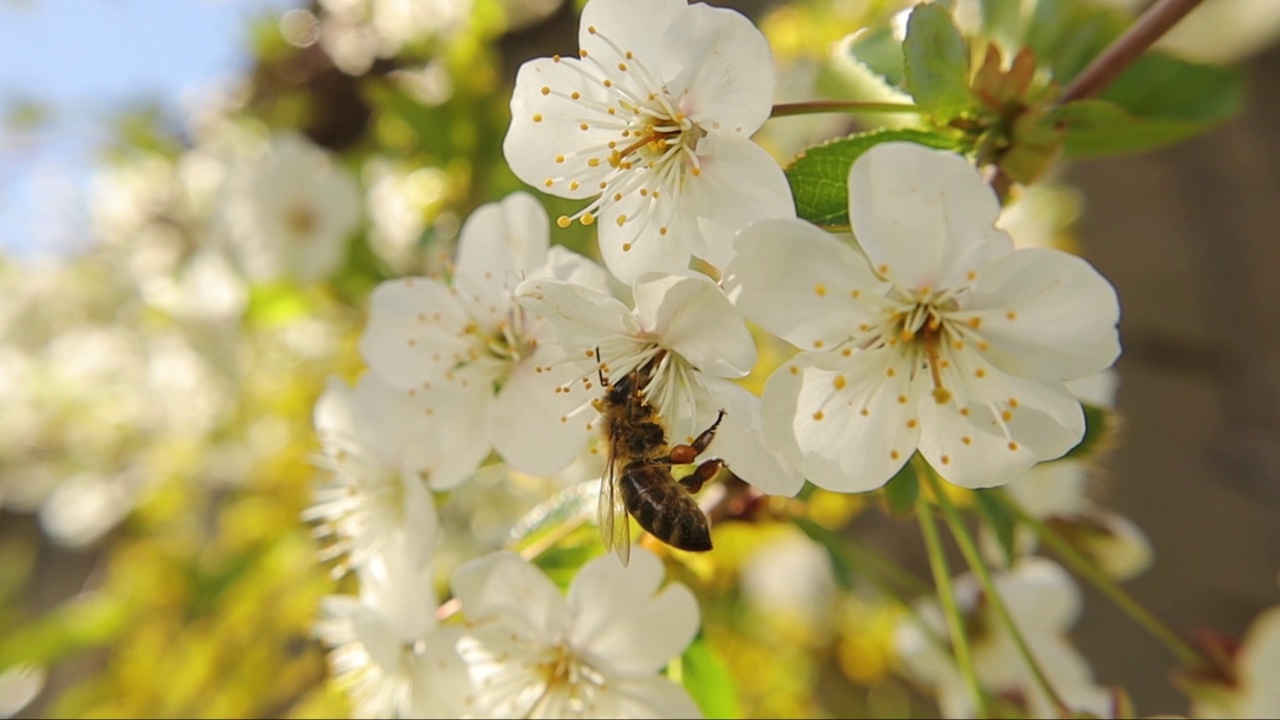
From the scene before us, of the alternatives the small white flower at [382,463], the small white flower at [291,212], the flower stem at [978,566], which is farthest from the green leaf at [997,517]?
the small white flower at [291,212]

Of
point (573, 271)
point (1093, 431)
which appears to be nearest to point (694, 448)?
point (573, 271)

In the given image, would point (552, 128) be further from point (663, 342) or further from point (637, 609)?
point (637, 609)

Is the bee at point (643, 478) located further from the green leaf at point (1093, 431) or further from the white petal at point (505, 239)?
the green leaf at point (1093, 431)

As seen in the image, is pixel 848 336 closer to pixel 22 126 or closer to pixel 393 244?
pixel 393 244

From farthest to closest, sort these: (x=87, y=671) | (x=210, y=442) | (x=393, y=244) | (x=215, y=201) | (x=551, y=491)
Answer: (x=87, y=671), (x=210, y=442), (x=215, y=201), (x=393, y=244), (x=551, y=491)

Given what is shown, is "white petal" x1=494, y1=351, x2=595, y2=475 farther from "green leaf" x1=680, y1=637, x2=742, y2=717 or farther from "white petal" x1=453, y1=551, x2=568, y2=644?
"green leaf" x1=680, y1=637, x2=742, y2=717

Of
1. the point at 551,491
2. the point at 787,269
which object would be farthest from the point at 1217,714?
the point at 551,491

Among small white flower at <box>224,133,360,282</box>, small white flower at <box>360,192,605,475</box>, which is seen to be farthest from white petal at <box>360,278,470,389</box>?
small white flower at <box>224,133,360,282</box>
